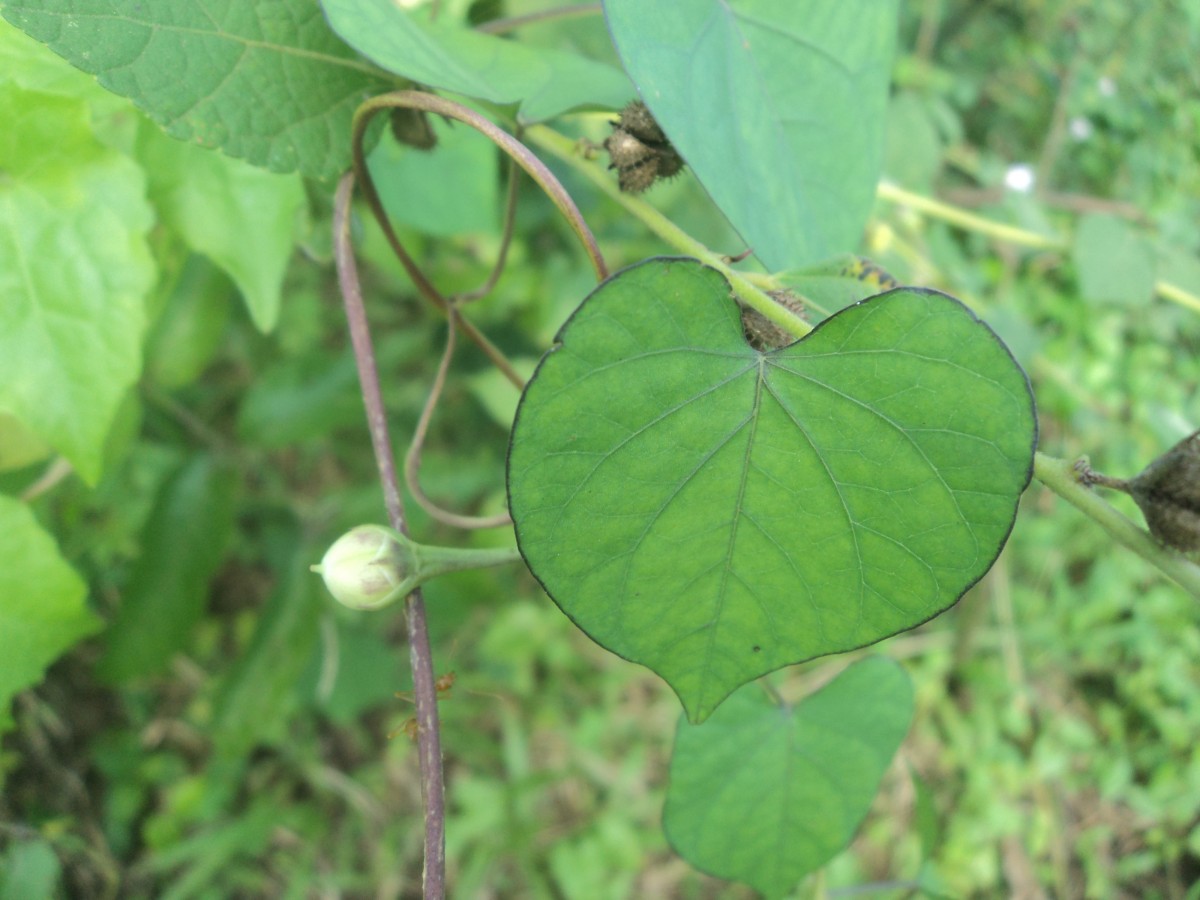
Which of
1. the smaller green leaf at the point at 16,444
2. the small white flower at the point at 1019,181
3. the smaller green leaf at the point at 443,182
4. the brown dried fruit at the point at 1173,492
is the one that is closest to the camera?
the brown dried fruit at the point at 1173,492

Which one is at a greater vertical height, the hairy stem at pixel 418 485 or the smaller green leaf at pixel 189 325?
the hairy stem at pixel 418 485

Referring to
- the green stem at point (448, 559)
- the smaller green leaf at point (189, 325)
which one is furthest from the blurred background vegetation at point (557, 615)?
the green stem at point (448, 559)

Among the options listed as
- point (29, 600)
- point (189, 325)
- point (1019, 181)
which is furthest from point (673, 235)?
point (1019, 181)

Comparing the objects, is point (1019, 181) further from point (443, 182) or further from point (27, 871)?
point (27, 871)

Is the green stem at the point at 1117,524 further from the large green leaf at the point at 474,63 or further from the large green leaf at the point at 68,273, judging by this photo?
the large green leaf at the point at 68,273

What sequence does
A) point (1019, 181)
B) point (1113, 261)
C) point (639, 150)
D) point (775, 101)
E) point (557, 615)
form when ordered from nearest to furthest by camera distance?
1. point (639, 150)
2. point (775, 101)
3. point (1113, 261)
4. point (1019, 181)
5. point (557, 615)

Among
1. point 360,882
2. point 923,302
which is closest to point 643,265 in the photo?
point 923,302

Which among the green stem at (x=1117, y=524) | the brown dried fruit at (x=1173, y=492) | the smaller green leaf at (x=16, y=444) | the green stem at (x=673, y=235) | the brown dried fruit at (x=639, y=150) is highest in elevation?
the brown dried fruit at (x=639, y=150)

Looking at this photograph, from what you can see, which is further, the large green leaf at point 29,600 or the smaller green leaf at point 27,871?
the smaller green leaf at point 27,871
